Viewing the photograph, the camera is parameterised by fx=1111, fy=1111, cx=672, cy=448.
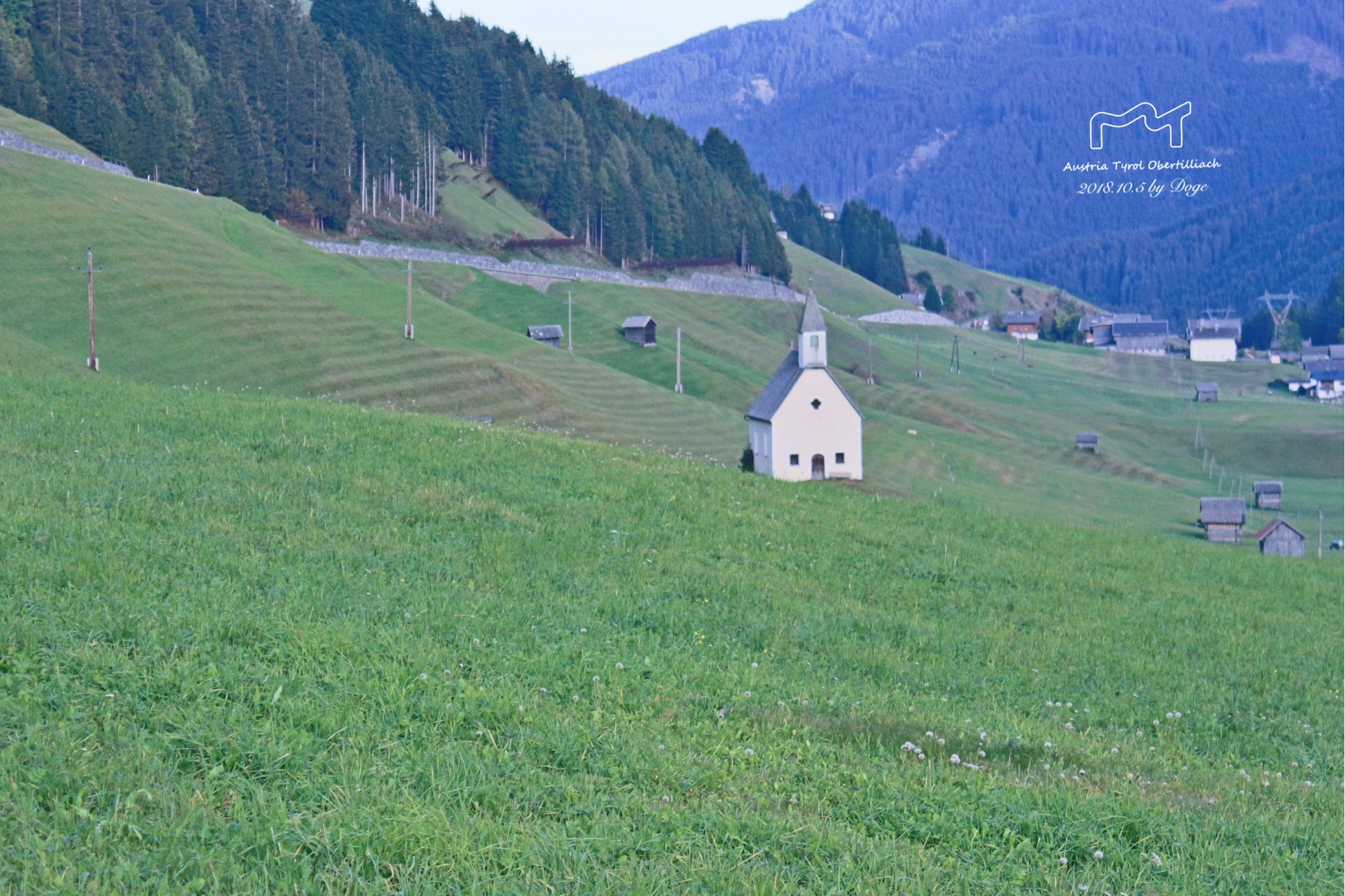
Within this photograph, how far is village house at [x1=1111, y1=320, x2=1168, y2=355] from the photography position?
163250 mm

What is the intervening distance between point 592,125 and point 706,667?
144m

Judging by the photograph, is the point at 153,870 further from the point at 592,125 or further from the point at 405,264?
the point at 592,125

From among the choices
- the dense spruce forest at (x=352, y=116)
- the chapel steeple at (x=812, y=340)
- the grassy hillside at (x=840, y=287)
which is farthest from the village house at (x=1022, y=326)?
the chapel steeple at (x=812, y=340)

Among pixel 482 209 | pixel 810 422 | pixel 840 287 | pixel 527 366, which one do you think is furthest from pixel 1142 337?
pixel 810 422

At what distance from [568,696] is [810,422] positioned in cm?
4219

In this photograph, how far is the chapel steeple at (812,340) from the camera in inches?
1895

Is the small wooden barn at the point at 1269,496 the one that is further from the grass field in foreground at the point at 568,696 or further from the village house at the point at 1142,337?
the village house at the point at 1142,337

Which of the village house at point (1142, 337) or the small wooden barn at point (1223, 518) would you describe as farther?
the village house at point (1142, 337)

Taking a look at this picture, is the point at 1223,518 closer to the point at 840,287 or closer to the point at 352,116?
the point at 352,116

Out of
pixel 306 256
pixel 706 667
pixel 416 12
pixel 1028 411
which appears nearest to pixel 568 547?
pixel 706 667

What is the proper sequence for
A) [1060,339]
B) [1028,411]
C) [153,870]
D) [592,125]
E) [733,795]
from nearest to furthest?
[153,870] → [733,795] → [1028,411] → [592,125] → [1060,339]

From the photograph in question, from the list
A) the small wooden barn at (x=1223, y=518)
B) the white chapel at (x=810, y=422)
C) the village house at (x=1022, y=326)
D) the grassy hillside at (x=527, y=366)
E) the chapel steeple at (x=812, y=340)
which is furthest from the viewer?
the village house at (x=1022, y=326)

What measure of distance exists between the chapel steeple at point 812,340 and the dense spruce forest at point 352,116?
55.6m

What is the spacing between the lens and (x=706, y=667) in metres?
9.71
